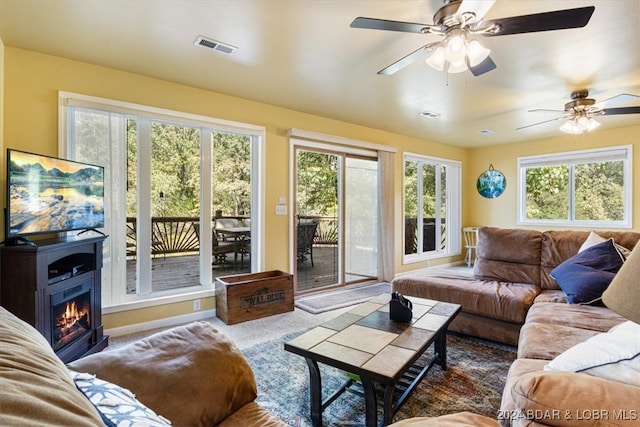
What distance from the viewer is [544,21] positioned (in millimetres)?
1694

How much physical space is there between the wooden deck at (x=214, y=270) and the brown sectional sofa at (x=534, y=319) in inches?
66.3

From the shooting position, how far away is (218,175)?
3834 millimetres

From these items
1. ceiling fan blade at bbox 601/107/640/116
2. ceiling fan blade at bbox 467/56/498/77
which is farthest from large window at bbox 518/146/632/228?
ceiling fan blade at bbox 467/56/498/77

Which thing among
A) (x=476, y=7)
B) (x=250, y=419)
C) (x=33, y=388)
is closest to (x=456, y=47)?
(x=476, y=7)

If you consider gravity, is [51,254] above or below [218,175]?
below

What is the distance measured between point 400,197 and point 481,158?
→ 2.54 metres

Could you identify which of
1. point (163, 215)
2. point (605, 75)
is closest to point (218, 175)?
point (163, 215)

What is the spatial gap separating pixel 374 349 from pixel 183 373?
3.22ft

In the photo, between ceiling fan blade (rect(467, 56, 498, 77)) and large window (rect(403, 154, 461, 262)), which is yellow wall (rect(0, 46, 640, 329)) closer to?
large window (rect(403, 154, 461, 262))

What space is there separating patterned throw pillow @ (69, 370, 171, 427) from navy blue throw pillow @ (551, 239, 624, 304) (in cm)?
297

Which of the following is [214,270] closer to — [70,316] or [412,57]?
[70,316]

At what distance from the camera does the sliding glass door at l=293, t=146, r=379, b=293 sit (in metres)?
4.63

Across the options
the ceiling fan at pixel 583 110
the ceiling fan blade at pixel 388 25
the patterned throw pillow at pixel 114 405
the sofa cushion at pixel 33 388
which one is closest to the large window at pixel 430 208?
the ceiling fan at pixel 583 110

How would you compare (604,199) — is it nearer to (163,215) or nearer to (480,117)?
(480,117)
